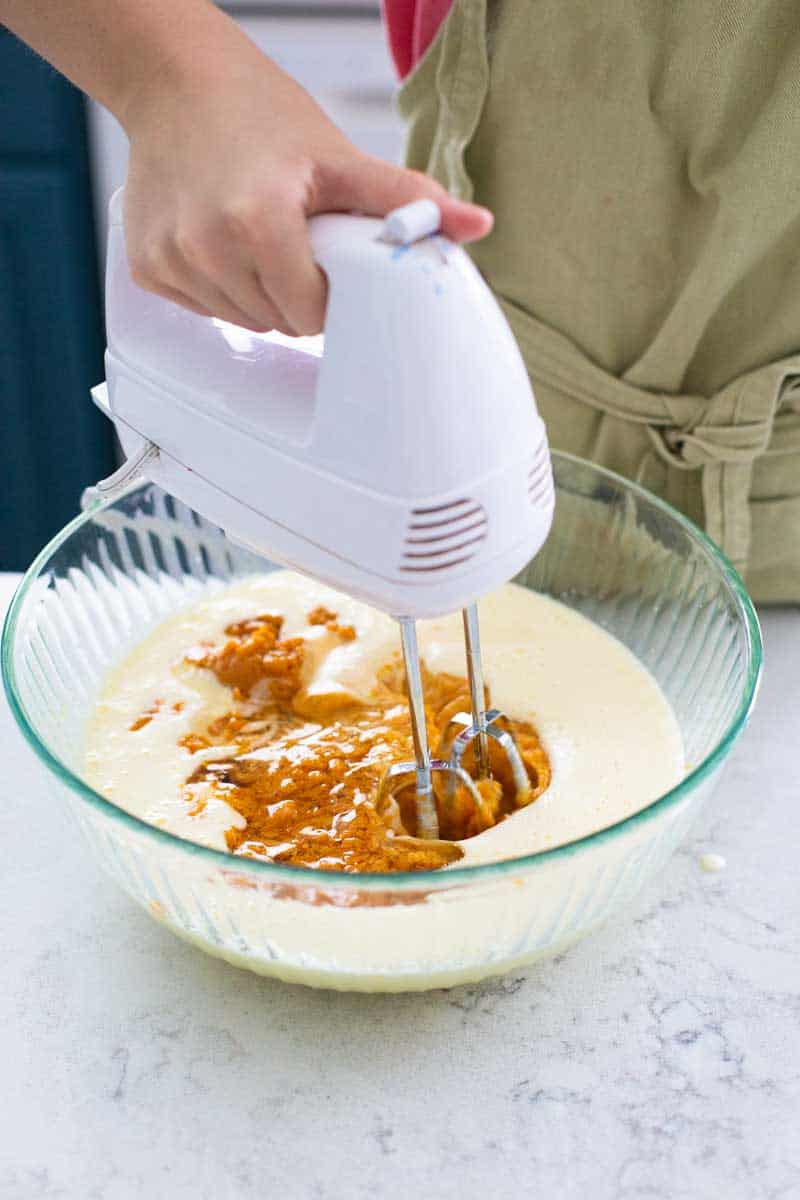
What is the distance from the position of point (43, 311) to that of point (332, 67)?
0.56 m

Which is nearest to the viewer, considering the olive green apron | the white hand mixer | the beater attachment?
the white hand mixer

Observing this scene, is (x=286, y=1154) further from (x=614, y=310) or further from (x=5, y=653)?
(x=614, y=310)

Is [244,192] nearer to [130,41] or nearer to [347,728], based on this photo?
[130,41]

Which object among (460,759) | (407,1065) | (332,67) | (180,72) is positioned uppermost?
(180,72)

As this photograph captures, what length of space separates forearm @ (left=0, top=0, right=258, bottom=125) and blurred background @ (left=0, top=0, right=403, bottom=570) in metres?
1.07

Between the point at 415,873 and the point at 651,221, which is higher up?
the point at 651,221

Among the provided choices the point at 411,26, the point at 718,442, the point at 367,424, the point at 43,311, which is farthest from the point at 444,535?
the point at 43,311

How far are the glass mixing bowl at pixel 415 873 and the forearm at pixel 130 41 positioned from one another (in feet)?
1.06

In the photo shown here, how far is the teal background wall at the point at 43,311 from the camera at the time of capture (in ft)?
5.52

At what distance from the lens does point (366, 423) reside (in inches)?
21.7

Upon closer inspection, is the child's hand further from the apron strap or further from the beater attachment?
the apron strap

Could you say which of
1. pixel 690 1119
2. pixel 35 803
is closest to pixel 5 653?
pixel 35 803

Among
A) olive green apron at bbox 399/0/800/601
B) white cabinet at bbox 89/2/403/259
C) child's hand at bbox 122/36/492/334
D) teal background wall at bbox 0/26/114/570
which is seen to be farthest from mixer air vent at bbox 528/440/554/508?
teal background wall at bbox 0/26/114/570

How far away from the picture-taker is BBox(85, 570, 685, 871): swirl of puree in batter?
0.73 metres
